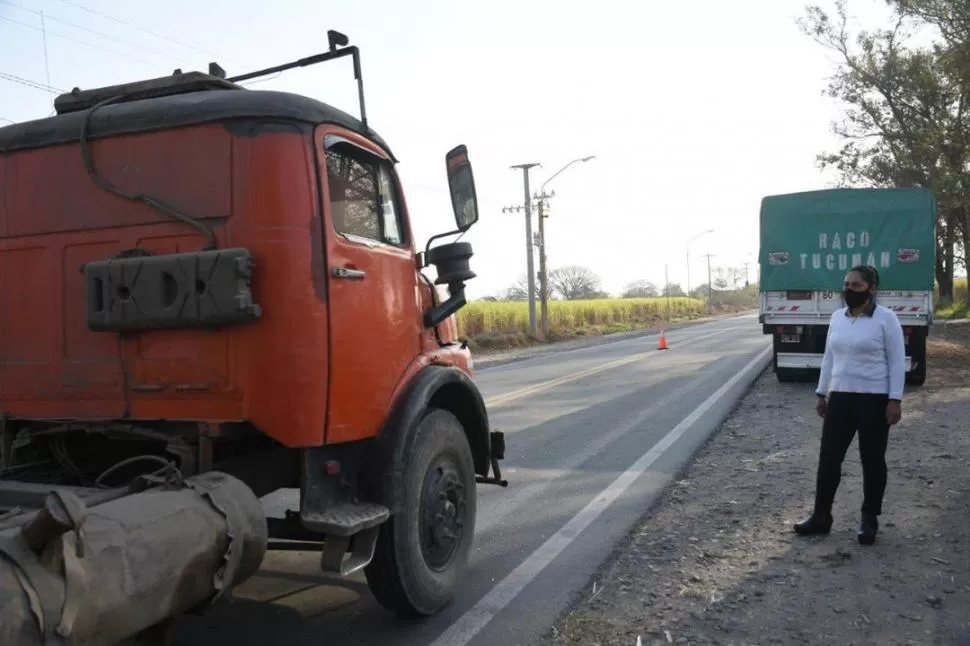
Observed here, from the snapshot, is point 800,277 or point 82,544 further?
point 800,277

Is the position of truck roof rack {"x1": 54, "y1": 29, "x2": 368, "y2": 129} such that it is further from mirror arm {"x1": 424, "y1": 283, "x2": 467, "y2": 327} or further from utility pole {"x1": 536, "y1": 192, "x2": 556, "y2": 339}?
utility pole {"x1": 536, "y1": 192, "x2": 556, "y2": 339}

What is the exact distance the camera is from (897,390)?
5.28 meters

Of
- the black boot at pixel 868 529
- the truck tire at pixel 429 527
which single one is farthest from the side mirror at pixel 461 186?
the black boot at pixel 868 529

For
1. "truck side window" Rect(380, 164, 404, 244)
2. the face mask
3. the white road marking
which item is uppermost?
"truck side window" Rect(380, 164, 404, 244)

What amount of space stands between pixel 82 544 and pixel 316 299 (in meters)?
1.35

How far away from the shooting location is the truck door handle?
133 inches

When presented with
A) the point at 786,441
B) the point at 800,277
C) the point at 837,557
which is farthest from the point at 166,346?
the point at 800,277

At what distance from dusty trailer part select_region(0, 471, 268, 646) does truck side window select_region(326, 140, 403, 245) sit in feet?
4.39

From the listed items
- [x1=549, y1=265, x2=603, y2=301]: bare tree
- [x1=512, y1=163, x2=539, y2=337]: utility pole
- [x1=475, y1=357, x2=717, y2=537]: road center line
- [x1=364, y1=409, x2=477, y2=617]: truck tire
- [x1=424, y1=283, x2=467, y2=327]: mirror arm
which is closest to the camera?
[x1=364, y1=409, x2=477, y2=617]: truck tire

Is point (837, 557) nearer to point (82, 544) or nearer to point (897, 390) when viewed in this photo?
point (897, 390)

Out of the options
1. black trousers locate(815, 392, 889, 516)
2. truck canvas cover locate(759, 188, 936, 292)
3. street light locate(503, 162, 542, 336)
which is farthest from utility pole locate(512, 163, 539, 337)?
black trousers locate(815, 392, 889, 516)

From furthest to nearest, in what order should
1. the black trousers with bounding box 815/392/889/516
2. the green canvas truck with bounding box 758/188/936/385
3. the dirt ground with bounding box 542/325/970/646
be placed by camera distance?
the green canvas truck with bounding box 758/188/936/385 < the black trousers with bounding box 815/392/889/516 < the dirt ground with bounding box 542/325/970/646

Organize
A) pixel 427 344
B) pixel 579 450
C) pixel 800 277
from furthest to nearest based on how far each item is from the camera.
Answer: pixel 800 277, pixel 579 450, pixel 427 344

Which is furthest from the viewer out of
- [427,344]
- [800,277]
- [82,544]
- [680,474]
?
[800,277]
